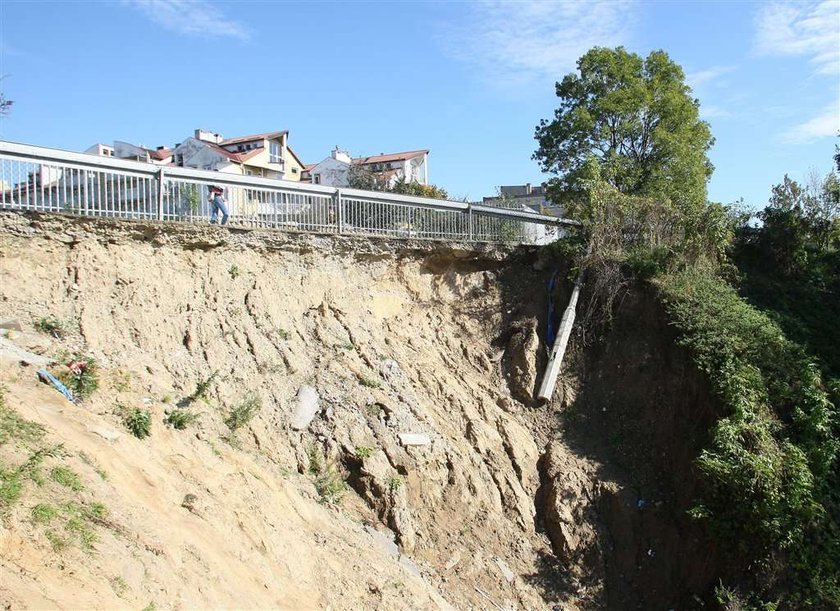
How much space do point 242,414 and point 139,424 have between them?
64.0 inches

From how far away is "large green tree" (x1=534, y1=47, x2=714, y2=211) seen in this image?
18766mm

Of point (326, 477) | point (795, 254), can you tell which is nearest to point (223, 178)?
point (326, 477)

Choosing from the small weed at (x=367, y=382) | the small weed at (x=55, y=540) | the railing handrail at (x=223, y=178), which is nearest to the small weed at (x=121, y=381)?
the small weed at (x=55, y=540)

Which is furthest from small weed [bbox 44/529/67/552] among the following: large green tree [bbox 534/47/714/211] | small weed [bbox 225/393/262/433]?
large green tree [bbox 534/47/714/211]

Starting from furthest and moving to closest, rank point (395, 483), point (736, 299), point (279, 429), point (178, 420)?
point (736, 299) < point (395, 483) < point (279, 429) < point (178, 420)

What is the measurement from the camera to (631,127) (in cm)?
1886

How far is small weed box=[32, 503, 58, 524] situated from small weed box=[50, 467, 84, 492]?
15.8 inches

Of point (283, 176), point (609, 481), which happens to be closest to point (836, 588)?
point (609, 481)

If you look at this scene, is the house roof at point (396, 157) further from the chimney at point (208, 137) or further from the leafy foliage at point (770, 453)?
the leafy foliage at point (770, 453)

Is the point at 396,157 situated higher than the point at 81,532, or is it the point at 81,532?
the point at 396,157

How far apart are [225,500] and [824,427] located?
847cm

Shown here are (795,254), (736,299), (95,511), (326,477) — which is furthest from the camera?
(795,254)

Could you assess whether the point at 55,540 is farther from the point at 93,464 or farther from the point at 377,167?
the point at 377,167

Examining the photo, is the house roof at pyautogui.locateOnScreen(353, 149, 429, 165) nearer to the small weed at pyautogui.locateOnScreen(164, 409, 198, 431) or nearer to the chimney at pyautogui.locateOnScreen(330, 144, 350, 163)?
the chimney at pyautogui.locateOnScreen(330, 144, 350, 163)
